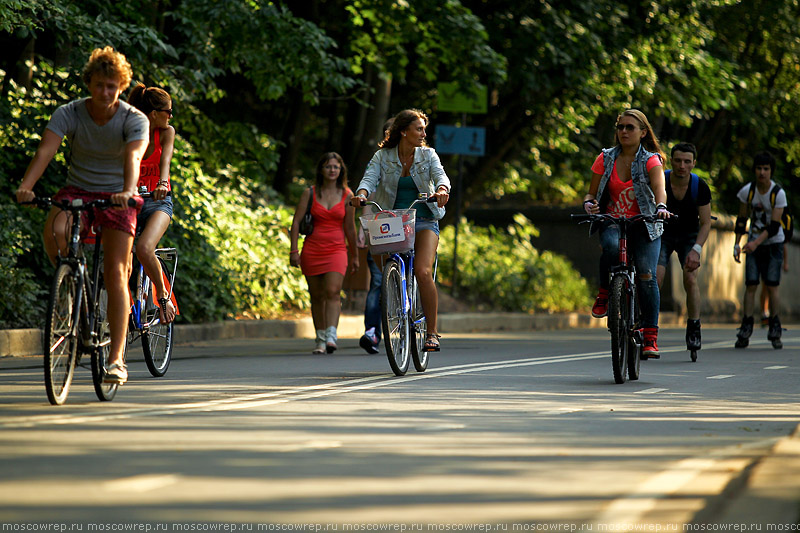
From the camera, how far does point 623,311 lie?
30.1 feet

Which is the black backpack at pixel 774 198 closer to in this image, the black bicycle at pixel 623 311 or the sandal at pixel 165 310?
the black bicycle at pixel 623 311

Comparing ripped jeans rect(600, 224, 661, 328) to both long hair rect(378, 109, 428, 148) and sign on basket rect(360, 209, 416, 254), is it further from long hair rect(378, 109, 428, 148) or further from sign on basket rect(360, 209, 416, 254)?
long hair rect(378, 109, 428, 148)

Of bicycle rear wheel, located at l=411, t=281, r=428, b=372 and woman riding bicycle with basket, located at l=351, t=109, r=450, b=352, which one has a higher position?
woman riding bicycle with basket, located at l=351, t=109, r=450, b=352

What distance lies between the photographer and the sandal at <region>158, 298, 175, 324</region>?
895 centimetres

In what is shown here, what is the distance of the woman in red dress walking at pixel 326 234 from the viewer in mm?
12219

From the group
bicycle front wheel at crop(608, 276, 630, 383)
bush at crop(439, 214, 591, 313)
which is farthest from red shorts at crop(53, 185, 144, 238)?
bush at crop(439, 214, 591, 313)

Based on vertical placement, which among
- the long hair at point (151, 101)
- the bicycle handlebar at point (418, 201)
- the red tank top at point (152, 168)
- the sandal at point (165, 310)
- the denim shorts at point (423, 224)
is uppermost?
the long hair at point (151, 101)

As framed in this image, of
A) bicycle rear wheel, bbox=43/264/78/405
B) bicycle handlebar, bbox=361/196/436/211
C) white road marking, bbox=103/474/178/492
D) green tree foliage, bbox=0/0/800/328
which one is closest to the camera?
white road marking, bbox=103/474/178/492

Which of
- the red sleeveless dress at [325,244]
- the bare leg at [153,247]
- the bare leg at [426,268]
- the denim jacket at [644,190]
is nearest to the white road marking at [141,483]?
the bare leg at [153,247]

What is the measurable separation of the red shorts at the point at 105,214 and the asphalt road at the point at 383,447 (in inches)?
38.6

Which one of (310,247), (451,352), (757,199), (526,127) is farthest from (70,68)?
(526,127)

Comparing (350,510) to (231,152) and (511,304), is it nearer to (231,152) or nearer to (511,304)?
(231,152)

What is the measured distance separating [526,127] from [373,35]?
3703 millimetres

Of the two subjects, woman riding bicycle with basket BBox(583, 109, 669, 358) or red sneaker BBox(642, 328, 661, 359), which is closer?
woman riding bicycle with basket BBox(583, 109, 669, 358)
